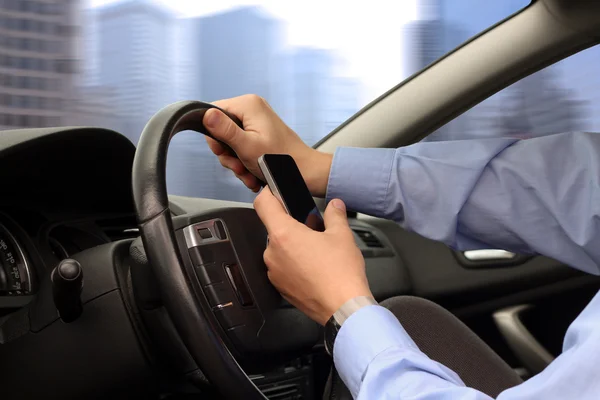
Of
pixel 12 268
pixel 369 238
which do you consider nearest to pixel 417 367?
pixel 12 268

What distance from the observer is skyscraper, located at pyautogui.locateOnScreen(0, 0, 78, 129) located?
1.40m

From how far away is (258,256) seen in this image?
0.85m

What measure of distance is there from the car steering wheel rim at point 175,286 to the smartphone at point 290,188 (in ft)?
0.41

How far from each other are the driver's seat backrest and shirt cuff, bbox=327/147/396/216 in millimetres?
155

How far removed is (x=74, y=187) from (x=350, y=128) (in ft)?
2.31

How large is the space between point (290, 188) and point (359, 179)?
0.70ft

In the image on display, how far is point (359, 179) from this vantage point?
3.37ft

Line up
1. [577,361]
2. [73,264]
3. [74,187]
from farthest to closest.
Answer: [74,187] → [73,264] → [577,361]

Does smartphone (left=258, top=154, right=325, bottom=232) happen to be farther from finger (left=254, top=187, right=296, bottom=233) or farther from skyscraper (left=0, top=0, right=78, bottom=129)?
skyscraper (left=0, top=0, right=78, bottom=129)

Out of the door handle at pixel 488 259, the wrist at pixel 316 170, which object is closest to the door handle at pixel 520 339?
the door handle at pixel 488 259

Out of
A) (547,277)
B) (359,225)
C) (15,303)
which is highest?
(15,303)

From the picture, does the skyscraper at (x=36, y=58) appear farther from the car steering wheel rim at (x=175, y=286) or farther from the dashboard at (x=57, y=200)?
the car steering wheel rim at (x=175, y=286)

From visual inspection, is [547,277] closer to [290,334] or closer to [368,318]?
[290,334]

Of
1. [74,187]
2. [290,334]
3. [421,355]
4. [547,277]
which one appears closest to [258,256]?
[290,334]
